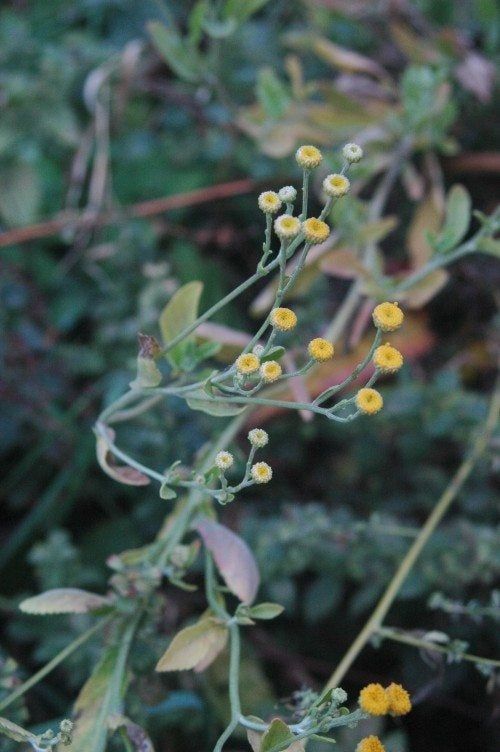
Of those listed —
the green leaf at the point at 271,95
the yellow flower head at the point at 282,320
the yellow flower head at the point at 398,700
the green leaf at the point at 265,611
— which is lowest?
the yellow flower head at the point at 398,700

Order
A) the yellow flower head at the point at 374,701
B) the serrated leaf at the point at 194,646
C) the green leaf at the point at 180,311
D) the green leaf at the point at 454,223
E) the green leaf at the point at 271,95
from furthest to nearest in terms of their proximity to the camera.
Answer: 1. the green leaf at the point at 271,95
2. the green leaf at the point at 454,223
3. the green leaf at the point at 180,311
4. the serrated leaf at the point at 194,646
5. the yellow flower head at the point at 374,701

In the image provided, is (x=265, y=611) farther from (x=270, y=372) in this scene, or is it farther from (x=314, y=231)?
(x=314, y=231)

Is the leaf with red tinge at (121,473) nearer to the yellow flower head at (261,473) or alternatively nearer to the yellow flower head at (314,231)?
the yellow flower head at (261,473)

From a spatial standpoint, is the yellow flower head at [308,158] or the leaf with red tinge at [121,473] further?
the leaf with red tinge at [121,473]

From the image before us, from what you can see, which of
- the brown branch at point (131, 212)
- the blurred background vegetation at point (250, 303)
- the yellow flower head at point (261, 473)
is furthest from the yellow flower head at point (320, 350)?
the brown branch at point (131, 212)

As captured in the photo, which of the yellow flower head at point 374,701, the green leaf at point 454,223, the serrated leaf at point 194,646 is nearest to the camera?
the yellow flower head at point 374,701

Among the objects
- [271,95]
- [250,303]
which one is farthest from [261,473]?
[250,303]

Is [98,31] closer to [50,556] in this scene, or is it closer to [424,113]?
[424,113]

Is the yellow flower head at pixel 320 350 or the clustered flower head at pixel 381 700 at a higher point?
the yellow flower head at pixel 320 350

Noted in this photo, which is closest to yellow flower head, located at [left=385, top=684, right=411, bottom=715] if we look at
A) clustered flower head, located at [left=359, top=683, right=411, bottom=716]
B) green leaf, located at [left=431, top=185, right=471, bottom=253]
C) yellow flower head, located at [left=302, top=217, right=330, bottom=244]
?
clustered flower head, located at [left=359, top=683, right=411, bottom=716]
